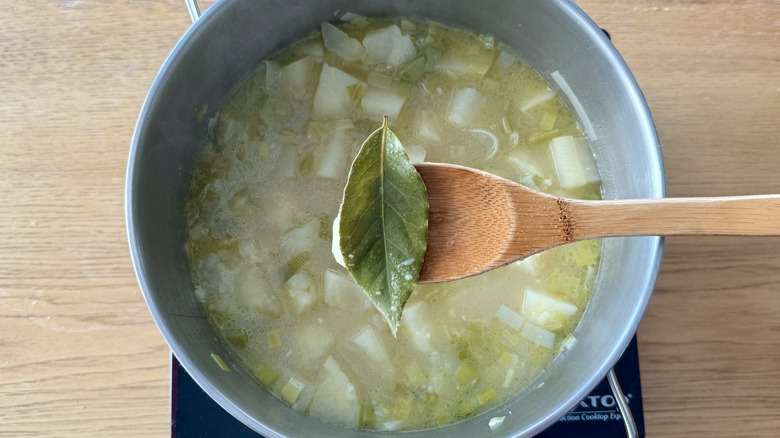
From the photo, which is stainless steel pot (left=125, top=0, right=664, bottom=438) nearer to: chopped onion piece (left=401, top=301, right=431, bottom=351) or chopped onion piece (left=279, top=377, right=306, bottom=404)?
chopped onion piece (left=279, top=377, right=306, bottom=404)

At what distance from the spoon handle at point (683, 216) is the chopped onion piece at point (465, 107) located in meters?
0.41

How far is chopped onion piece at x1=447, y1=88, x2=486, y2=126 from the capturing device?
1.26m

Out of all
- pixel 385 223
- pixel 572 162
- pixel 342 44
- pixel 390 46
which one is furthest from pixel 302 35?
pixel 572 162

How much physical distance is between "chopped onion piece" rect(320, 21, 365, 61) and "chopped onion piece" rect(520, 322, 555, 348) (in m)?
0.67

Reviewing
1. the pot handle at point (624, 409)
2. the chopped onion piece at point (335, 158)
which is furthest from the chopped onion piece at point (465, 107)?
the pot handle at point (624, 409)

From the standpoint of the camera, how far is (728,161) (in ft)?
4.12

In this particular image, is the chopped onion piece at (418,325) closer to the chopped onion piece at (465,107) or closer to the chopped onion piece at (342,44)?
the chopped onion piece at (465,107)

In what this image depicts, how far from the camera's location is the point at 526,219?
A: 936 millimetres

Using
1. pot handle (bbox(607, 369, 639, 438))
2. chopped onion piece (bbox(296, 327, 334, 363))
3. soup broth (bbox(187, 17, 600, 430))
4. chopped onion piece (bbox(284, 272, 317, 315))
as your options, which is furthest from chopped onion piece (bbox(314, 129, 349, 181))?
pot handle (bbox(607, 369, 639, 438))

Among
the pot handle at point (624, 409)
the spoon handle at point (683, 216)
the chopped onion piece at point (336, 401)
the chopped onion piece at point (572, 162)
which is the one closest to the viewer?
the spoon handle at point (683, 216)

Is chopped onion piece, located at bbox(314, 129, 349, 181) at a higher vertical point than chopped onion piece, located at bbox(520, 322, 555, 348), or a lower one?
higher

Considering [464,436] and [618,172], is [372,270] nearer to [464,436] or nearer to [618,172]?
[464,436]

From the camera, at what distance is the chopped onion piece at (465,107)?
126cm

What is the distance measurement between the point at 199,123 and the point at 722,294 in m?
1.13
